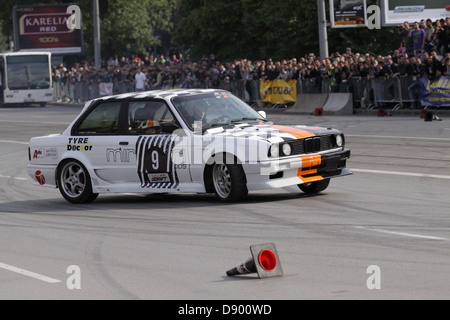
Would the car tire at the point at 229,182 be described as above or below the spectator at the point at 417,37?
below

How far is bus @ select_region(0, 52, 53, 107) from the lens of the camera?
52.6m

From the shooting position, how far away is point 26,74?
52.9 m

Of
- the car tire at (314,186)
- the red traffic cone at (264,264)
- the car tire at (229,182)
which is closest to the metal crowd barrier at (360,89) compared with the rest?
the car tire at (314,186)

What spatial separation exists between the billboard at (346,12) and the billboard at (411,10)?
175 cm

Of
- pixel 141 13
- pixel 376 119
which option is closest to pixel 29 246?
pixel 376 119

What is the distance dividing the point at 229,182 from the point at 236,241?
2.64 m

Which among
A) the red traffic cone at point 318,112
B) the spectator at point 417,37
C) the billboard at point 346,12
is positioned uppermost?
the billboard at point 346,12

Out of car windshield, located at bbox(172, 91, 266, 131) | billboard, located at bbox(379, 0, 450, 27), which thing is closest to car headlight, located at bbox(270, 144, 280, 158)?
car windshield, located at bbox(172, 91, 266, 131)

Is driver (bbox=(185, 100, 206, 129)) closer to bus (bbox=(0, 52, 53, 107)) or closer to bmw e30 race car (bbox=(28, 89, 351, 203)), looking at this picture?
bmw e30 race car (bbox=(28, 89, 351, 203))

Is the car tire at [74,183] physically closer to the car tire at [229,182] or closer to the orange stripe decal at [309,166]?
the car tire at [229,182]

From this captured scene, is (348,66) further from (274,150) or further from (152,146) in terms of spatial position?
(274,150)

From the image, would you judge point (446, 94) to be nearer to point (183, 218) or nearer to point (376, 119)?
point (376, 119)

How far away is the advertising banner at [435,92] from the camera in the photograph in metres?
27.6
